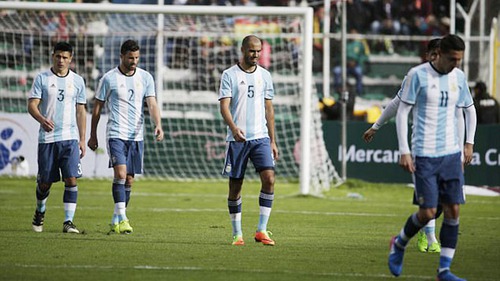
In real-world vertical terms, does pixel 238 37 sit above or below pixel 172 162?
above

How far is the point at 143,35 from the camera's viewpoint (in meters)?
23.2

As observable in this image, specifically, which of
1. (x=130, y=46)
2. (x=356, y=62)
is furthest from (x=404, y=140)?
(x=356, y=62)

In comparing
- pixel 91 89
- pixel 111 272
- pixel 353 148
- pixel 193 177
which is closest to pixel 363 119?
pixel 353 148

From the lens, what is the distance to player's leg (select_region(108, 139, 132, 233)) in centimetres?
1247

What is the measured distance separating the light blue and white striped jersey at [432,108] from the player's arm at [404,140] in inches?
3.6

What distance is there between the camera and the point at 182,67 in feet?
80.8

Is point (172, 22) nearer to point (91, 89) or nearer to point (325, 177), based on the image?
point (91, 89)

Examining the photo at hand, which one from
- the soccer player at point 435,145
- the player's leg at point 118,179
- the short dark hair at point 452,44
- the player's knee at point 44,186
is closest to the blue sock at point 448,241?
the soccer player at point 435,145

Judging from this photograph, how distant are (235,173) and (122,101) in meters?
2.10

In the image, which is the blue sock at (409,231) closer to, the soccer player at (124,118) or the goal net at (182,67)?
the soccer player at (124,118)

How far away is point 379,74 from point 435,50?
1643cm

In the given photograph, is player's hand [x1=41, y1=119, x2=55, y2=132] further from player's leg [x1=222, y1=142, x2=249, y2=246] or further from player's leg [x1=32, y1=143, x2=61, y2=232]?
player's leg [x1=222, y1=142, x2=249, y2=246]

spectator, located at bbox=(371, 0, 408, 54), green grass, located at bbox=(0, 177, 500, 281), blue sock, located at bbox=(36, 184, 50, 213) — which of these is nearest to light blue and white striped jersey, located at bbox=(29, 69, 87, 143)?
blue sock, located at bbox=(36, 184, 50, 213)

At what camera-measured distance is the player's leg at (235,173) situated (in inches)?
442
